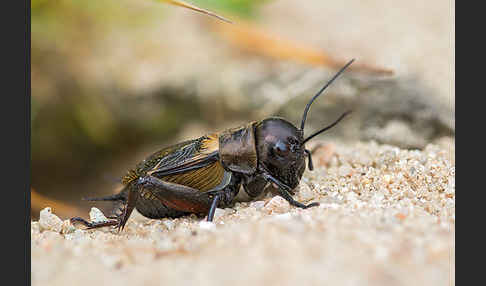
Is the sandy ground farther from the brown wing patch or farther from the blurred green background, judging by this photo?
the blurred green background

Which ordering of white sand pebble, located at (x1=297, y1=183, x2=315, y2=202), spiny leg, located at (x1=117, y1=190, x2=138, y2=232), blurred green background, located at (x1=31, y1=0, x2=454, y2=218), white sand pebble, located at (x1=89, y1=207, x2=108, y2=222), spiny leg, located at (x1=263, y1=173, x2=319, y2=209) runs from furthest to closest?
blurred green background, located at (x1=31, y1=0, x2=454, y2=218)
white sand pebble, located at (x1=89, y1=207, x2=108, y2=222)
white sand pebble, located at (x1=297, y1=183, x2=315, y2=202)
spiny leg, located at (x1=117, y1=190, x2=138, y2=232)
spiny leg, located at (x1=263, y1=173, x2=319, y2=209)

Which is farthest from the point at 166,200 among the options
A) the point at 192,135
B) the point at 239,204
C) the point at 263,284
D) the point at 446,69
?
the point at 446,69

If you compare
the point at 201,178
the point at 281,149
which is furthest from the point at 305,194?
the point at 201,178

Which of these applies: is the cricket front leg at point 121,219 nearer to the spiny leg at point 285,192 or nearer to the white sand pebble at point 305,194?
the spiny leg at point 285,192

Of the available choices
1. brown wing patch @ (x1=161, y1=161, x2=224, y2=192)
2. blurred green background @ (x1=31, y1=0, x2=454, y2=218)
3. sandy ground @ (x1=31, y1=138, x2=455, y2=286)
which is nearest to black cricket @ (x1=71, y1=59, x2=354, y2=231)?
brown wing patch @ (x1=161, y1=161, x2=224, y2=192)

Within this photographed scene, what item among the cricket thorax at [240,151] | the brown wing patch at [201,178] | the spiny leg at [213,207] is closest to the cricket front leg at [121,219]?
the brown wing patch at [201,178]

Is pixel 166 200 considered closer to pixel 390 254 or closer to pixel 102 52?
pixel 390 254
